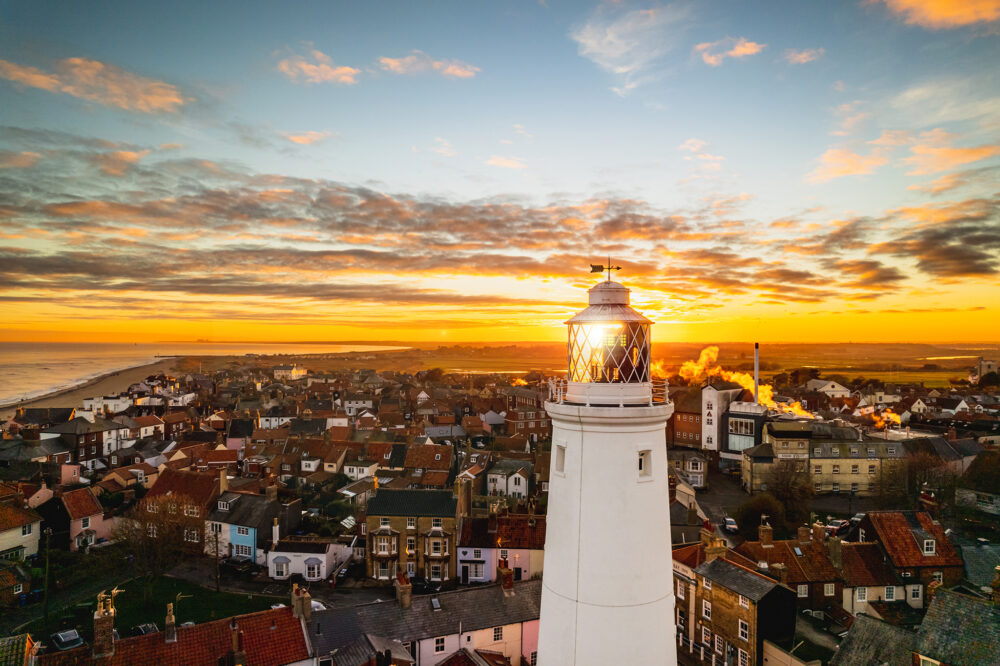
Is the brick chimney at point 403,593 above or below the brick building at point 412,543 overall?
above

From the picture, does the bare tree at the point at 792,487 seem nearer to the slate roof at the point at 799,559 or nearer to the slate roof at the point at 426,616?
the slate roof at the point at 799,559

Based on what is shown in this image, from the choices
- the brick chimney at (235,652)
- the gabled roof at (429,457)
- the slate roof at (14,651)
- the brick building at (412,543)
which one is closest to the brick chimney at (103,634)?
the slate roof at (14,651)

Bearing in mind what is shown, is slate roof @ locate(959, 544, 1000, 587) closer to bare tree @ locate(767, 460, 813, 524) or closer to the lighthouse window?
bare tree @ locate(767, 460, 813, 524)

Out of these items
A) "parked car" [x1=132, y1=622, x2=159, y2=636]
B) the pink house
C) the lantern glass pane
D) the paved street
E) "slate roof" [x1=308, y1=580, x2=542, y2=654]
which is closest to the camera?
the lantern glass pane

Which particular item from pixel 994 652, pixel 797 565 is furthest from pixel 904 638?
pixel 797 565

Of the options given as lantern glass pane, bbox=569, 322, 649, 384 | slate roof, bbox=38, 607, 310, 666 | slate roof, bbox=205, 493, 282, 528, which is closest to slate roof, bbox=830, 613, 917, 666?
lantern glass pane, bbox=569, 322, 649, 384

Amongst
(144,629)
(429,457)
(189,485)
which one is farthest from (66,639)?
(429,457)
